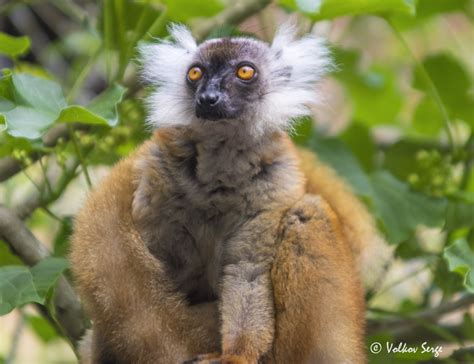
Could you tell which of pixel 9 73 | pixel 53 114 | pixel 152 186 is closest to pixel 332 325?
pixel 152 186

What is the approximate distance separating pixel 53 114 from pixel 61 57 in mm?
3686

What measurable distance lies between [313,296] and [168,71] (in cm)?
132

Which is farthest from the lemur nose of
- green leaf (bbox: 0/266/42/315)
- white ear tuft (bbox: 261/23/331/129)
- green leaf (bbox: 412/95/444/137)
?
green leaf (bbox: 412/95/444/137)

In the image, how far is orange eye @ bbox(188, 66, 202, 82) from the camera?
339 centimetres

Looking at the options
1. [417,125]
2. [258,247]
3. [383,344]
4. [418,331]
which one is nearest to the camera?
[258,247]

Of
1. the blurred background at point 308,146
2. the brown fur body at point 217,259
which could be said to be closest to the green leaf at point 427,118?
the blurred background at point 308,146

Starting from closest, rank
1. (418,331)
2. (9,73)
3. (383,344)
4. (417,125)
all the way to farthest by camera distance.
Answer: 1. (9,73)
2. (383,344)
3. (418,331)
4. (417,125)

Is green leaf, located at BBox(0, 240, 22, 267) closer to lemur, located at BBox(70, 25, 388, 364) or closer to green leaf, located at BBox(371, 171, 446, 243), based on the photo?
lemur, located at BBox(70, 25, 388, 364)

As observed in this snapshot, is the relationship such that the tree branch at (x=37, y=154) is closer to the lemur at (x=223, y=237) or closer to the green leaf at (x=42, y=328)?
the lemur at (x=223, y=237)

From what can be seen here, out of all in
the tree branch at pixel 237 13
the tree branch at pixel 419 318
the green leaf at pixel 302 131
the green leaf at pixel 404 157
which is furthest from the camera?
the green leaf at pixel 404 157

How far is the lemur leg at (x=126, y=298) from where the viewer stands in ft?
9.46

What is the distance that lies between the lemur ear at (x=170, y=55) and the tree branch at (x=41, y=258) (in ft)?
2.96

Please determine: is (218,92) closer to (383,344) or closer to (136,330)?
(136,330)

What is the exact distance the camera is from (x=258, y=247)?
10.2ft
